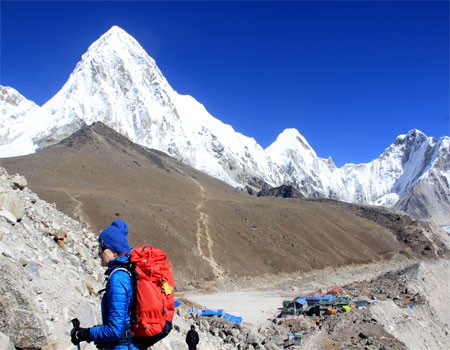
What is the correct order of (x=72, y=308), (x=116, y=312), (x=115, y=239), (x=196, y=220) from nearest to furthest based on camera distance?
(x=116, y=312), (x=115, y=239), (x=72, y=308), (x=196, y=220)

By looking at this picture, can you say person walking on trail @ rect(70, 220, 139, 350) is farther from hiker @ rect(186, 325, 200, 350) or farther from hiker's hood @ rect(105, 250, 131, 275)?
hiker @ rect(186, 325, 200, 350)

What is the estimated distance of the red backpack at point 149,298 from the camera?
5.08 metres

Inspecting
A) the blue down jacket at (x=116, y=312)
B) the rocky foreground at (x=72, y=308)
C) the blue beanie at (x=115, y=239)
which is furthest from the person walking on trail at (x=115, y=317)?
the rocky foreground at (x=72, y=308)

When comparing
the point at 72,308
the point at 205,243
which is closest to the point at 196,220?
the point at 205,243

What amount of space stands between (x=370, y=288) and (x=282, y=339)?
30327mm

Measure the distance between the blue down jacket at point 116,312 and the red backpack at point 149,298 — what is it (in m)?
0.09

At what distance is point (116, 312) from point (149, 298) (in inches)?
15.5

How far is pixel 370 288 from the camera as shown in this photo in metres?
53.7

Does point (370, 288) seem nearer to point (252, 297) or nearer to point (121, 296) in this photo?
point (252, 297)

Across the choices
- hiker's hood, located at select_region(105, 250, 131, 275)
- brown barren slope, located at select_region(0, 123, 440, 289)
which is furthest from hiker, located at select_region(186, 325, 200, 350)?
brown barren slope, located at select_region(0, 123, 440, 289)

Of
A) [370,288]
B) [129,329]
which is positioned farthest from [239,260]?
[129,329]

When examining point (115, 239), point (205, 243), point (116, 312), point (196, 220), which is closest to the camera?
point (116, 312)

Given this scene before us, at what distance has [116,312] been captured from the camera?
16.5 ft

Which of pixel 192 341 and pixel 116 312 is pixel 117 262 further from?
pixel 192 341
